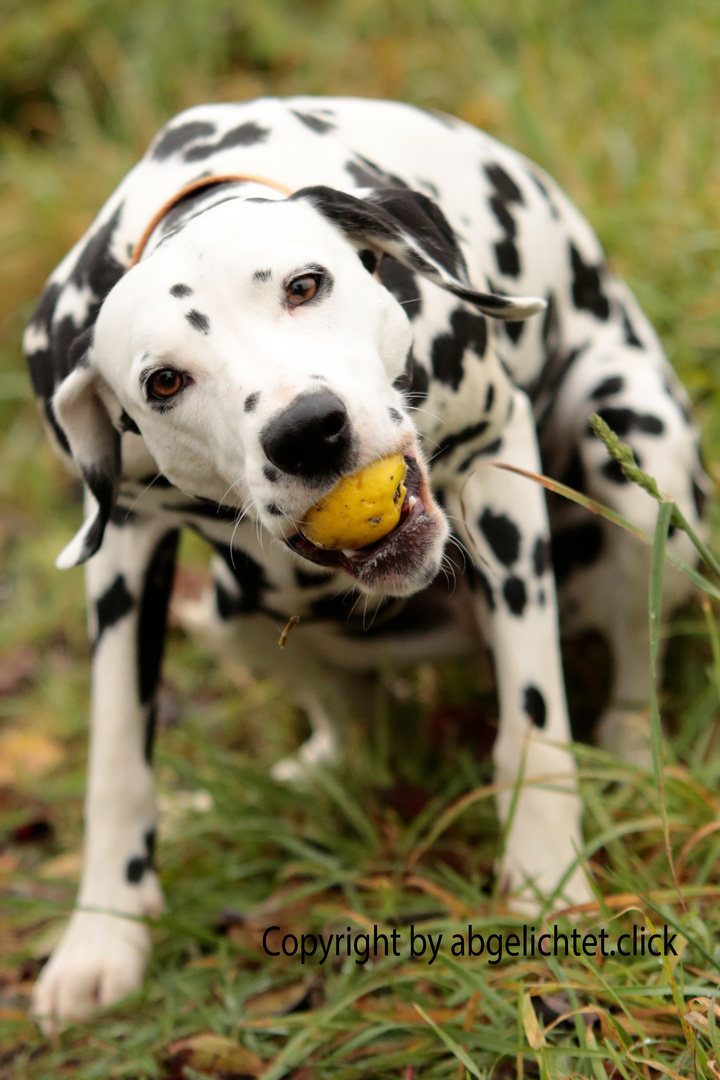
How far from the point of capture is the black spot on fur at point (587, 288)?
2.87m

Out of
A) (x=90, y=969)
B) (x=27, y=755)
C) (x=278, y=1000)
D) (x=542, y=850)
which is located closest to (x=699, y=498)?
(x=542, y=850)

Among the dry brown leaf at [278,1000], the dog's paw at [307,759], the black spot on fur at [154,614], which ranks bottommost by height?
the dog's paw at [307,759]

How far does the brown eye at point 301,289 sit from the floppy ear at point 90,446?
16.1 inches

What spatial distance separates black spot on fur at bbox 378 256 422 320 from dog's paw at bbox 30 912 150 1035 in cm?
141

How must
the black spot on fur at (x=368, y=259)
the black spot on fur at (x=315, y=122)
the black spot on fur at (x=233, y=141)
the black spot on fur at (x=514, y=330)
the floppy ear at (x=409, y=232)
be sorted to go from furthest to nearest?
the black spot on fur at (x=514, y=330)
the black spot on fur at (x=315, y=122)
the black spot on fur at (x=233, y=141)
the black spot on fur at (x=368, y=259)
the floppy ear at (x=409, y=232)

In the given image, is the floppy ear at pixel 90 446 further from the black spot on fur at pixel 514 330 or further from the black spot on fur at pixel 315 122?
the black spot on fur at pixel 514 330

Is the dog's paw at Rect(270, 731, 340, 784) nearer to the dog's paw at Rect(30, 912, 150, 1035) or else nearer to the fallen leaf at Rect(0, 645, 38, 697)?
the dog's paw at Rect(30, 912, 150, 1035)

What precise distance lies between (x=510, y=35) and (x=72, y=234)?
243 centimetres

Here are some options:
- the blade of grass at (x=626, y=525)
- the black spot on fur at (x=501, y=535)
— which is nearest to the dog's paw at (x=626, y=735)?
the black spot on fur at (x=501, y=535)

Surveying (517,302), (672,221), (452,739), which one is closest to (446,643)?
(452,739)

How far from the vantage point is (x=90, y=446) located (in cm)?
205

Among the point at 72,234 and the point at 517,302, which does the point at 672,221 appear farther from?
the point at 72,234

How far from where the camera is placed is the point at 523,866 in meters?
2.32

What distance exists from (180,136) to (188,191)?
1.09 ft
